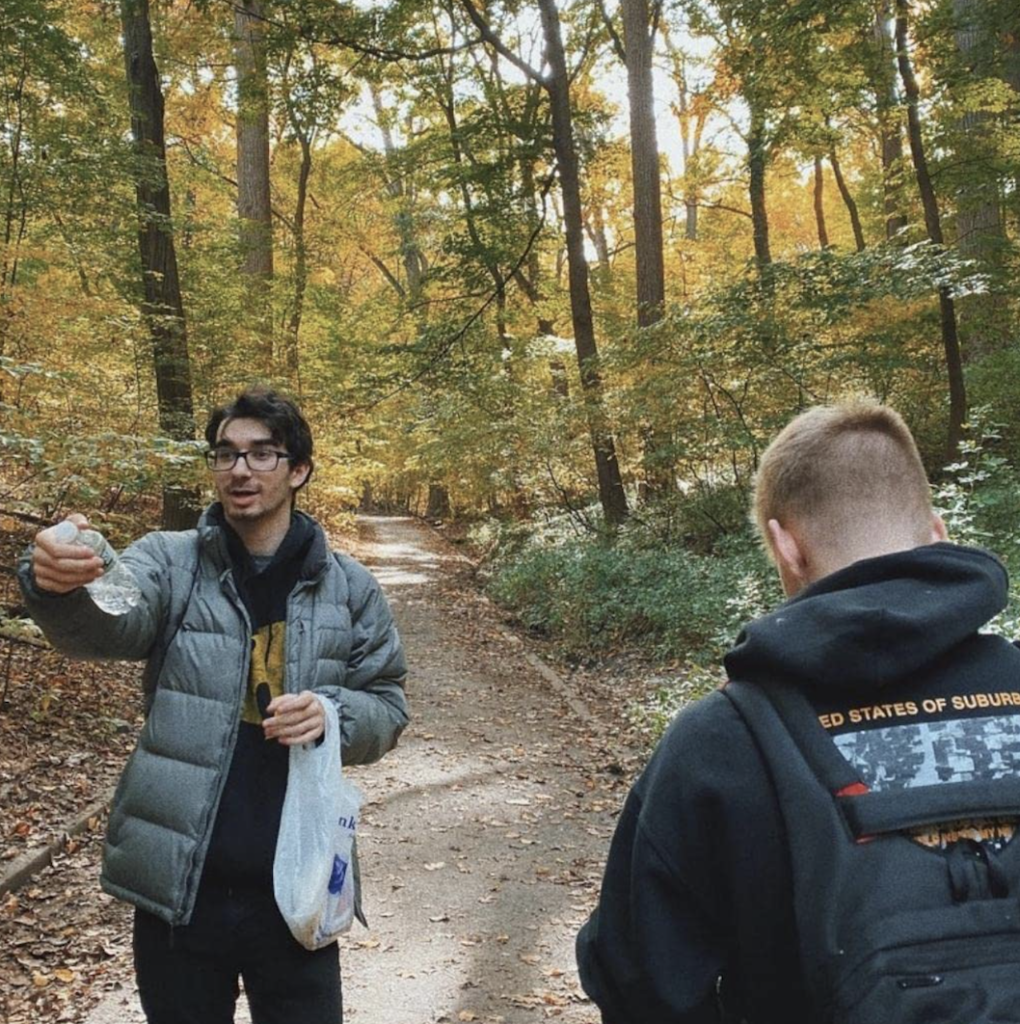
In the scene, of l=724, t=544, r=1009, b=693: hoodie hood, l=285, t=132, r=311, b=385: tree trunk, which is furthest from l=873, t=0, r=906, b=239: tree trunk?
l=724, t=544, r=1009, b=693: hoodie hood

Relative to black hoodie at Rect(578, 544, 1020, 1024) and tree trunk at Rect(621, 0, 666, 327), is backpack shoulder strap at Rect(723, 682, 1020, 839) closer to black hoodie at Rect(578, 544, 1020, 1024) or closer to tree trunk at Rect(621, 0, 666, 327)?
black hoodie at Rect(578, 544, 1020, 1024)

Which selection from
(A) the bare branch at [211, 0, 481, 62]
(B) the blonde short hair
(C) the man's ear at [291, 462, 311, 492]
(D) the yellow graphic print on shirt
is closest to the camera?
(B) the blonde short hair

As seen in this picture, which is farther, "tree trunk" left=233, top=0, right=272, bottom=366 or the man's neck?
"tree trunk" left=233, top=0, right=272, bottom=366

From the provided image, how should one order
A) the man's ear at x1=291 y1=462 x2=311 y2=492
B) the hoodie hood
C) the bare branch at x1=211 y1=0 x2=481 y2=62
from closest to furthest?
the hoodie hood < the man's ear at x1=291 y1=462 x2=311 y2=492 < the bare branch at x1=211 y1=0 x2=481 y2=62

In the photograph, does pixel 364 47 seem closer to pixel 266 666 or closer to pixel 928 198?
pixel 928 198

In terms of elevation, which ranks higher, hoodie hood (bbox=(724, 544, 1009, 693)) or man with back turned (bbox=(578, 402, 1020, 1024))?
hoodie hood (bbox=(724, 544, 1009, 693))

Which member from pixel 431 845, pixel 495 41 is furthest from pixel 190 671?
pixel 495 41

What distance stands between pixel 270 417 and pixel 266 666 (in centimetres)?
67

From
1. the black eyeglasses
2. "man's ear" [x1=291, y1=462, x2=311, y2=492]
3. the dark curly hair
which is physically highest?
the dark curly hair

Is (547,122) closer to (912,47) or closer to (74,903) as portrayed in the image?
(912,47)

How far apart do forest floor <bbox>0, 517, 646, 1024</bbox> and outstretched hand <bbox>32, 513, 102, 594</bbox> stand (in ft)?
8.48

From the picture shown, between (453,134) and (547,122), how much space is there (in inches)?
60.5

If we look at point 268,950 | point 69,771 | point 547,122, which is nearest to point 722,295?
point 547,122

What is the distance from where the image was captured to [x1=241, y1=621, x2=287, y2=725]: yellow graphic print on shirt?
7.02ft
